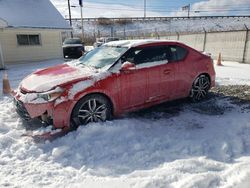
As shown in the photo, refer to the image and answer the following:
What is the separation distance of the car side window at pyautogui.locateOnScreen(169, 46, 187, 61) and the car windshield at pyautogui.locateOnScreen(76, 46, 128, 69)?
114cm

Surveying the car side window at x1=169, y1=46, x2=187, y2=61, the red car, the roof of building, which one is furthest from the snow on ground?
the roof of building

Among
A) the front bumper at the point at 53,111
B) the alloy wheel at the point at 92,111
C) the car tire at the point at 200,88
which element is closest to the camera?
the front bumper at the point at 53,111

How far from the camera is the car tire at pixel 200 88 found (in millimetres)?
6025

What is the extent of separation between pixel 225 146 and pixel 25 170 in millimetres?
2882

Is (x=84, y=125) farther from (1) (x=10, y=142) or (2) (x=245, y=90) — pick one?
(2) (x=245, y=90)

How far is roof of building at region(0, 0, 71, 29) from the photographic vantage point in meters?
15.8

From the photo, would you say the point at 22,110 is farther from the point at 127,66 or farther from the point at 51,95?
the point at 127,66

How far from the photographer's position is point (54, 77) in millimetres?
4570

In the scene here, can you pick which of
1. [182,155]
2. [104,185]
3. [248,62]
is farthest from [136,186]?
[248,62]

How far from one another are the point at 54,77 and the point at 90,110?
2.99ft

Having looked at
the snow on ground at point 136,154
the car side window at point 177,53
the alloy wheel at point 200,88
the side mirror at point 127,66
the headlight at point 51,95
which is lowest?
the snow on ground at point 136,154

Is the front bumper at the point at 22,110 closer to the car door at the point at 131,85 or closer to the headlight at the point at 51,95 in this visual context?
the headlight at the point at 51,95

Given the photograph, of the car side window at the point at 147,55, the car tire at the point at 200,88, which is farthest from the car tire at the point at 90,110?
the car tire at the point at 200,88

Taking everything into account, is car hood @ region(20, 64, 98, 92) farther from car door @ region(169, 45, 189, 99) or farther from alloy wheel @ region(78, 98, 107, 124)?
car door @ region(169, 45, 189, 99)
